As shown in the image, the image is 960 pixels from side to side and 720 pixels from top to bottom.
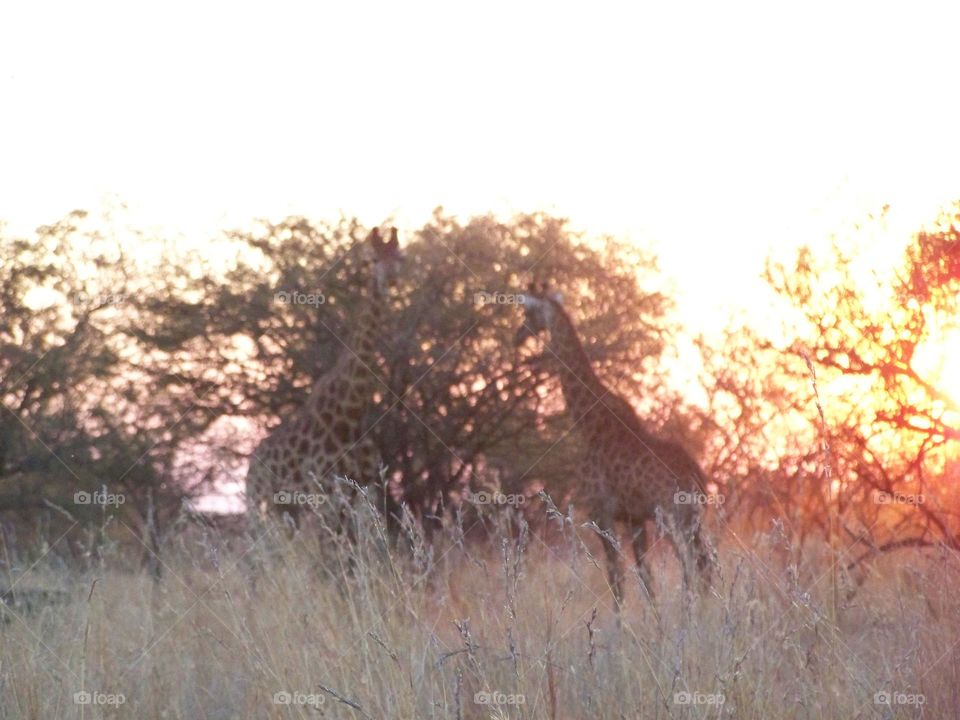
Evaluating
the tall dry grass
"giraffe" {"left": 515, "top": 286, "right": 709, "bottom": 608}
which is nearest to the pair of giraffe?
"giraffe" {"left": 515, "top": 286, "right": 709, "bottom": 608}

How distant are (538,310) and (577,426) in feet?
2.85

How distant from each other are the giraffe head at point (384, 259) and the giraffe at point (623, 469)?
1.49m

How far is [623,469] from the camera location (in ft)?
25.7

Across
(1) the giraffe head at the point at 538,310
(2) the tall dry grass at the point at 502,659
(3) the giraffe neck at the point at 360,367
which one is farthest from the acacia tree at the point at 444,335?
(2) the tall dry grass at the point at 502,659

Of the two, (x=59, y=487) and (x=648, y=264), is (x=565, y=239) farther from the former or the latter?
(x=59, y=487)

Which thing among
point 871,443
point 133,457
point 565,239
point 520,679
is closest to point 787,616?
point 520,679

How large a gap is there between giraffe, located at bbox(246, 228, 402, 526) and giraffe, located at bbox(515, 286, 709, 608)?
150cm

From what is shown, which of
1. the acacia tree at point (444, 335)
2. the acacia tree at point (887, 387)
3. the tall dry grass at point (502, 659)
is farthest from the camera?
the acacia tree at point (444, 335)

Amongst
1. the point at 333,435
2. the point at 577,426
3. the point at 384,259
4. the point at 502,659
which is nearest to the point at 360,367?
the point at 333,435

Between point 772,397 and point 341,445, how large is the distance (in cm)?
401

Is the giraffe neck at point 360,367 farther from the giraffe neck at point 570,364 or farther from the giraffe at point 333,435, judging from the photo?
the giraffe neck at point 570,364

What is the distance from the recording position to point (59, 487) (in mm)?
11914

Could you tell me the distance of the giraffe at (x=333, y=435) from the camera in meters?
8.66

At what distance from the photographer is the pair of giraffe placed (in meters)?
7.71
